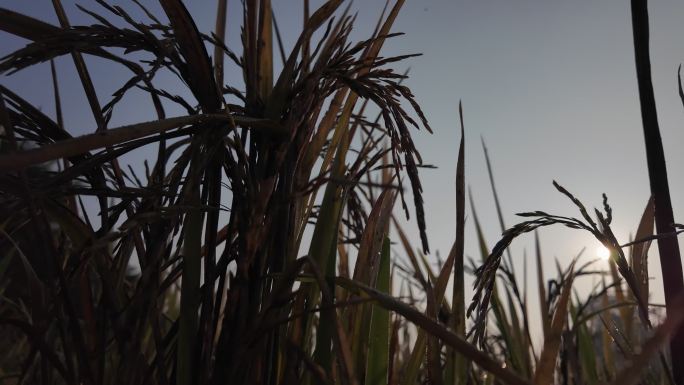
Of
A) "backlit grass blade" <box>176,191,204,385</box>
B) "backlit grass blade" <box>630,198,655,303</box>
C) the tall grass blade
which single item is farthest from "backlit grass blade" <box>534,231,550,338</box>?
"backlit grass blade" <box>176,191,204,385</box>

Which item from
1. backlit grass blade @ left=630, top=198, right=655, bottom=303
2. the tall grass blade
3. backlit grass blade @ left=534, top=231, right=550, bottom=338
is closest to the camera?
the tall grass blade

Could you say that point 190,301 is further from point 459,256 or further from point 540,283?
point 540,283

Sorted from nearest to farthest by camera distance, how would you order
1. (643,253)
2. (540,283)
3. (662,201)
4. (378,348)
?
(662,201), (643,253), (378,348), (540,283)

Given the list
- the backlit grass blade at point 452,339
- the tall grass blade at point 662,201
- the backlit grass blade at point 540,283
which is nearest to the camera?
the backlit grass blade at point 452,339

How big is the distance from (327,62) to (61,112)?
758 millimetres

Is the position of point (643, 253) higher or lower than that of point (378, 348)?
higher

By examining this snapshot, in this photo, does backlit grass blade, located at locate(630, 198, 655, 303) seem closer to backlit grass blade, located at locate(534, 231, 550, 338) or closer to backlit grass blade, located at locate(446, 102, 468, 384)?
backlit grass blade, located at locate(446, 102, 468, 384)

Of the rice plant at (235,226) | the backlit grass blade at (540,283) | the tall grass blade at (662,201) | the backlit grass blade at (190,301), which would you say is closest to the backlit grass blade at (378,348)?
the rice plant at (235,226)

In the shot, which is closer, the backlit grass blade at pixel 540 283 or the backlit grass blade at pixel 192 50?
the backlit grass blade at pixel 192 50

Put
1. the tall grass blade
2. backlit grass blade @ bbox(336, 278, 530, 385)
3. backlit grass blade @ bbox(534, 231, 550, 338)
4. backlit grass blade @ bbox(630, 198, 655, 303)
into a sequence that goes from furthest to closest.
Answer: backlit grass blade @ bbox(534, 231, 550, 338) < backlit grass blade @ bbox(630, 198, 655, 303) < the tall grass blade < backlit grass blade @ bbox(336, 278, 530, 385)

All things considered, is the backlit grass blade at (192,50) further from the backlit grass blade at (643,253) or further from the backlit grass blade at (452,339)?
the backlit grass blade at (643,253)

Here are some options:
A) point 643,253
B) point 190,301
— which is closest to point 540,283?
point 643,253

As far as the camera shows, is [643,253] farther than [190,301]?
Yes

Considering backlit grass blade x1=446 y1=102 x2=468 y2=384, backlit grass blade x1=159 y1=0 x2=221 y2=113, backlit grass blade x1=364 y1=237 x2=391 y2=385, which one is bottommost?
backlit grass blade x1=364 y1=237 x2=391 y2=385
